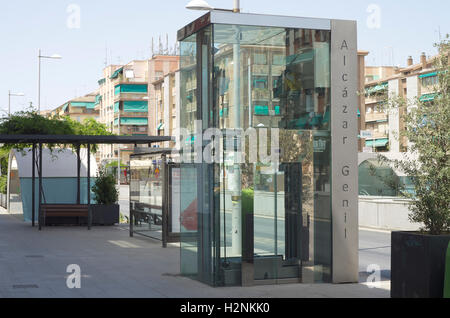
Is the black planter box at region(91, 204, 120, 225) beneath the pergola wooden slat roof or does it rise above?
beneath

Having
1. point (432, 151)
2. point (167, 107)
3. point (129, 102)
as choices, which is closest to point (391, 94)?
point (432, 151)

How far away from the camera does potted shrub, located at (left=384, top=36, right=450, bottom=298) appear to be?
7469 mm

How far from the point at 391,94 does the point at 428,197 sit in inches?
57.1

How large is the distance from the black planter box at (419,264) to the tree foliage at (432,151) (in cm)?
35

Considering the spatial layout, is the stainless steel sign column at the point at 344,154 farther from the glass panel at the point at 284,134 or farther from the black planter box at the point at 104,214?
the black planter box at the point at 104,214

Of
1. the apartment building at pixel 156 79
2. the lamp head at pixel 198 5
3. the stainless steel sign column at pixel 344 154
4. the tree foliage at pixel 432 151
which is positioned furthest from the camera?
the apartment building at pixel 156 79

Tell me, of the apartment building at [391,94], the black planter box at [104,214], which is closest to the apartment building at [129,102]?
the apartment building at [391,94]

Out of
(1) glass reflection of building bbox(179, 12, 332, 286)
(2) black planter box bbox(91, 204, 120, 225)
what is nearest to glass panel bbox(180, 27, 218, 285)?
(1) glass reflection of building bbox(179, 12, 332, 286)

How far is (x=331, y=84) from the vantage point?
10.1 meters

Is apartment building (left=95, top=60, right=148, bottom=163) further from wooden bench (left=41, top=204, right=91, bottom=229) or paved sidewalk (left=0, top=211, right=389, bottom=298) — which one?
paved sidewalk (left=0, top=211, right=389, bottom=298)

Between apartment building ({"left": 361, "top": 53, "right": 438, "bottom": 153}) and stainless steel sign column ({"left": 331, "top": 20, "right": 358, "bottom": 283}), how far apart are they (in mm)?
391

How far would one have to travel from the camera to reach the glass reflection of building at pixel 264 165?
9727 millimetres
